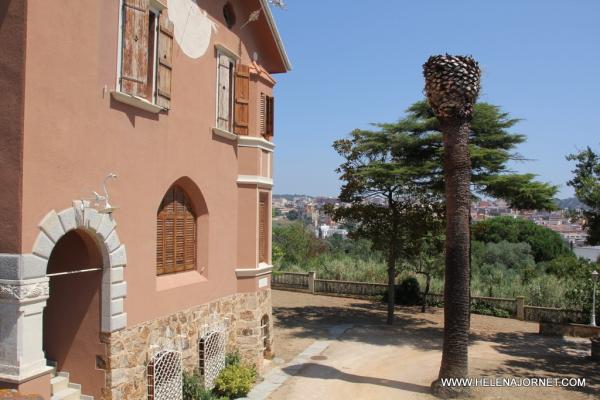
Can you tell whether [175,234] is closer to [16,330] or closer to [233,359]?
[233,359]

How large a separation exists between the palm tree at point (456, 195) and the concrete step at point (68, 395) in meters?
7.29

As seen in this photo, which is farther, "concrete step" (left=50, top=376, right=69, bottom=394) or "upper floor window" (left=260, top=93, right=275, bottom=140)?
"upper floor window" (left=260, top=93, right=275, bottom=140)

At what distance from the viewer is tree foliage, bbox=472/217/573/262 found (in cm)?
4475

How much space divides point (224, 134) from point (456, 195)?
5480mm

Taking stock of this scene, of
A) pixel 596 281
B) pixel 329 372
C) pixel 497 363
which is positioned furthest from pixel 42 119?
pixel 596 281

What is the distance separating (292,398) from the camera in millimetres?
11180

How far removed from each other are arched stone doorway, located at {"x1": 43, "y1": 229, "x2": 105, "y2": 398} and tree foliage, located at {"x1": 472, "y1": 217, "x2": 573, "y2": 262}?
3979cm

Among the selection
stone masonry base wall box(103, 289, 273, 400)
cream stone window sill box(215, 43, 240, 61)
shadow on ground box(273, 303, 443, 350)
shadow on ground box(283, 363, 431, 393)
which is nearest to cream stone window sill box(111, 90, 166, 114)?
cream stone window sill box(215, 43, 240, 61)

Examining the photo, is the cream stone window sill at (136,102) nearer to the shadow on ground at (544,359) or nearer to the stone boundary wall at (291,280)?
the shadow on ground at (544,359)

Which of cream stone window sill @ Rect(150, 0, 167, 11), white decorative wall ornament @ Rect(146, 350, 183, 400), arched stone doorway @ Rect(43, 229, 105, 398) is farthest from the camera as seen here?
cream stone window sill @ Rect(150, 0, 167, 11)

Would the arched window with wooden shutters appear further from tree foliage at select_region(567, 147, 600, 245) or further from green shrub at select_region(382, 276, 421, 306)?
green shrub at select_region(382, 276, 421, 306)

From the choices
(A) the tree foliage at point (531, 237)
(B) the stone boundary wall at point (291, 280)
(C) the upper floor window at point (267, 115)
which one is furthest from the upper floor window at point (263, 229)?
(A) the tree foliage at point (531, 237)

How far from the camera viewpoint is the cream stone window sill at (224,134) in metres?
11.7

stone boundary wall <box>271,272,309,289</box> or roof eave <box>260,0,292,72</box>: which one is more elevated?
roof eave <box>260,0,292,72</box>
